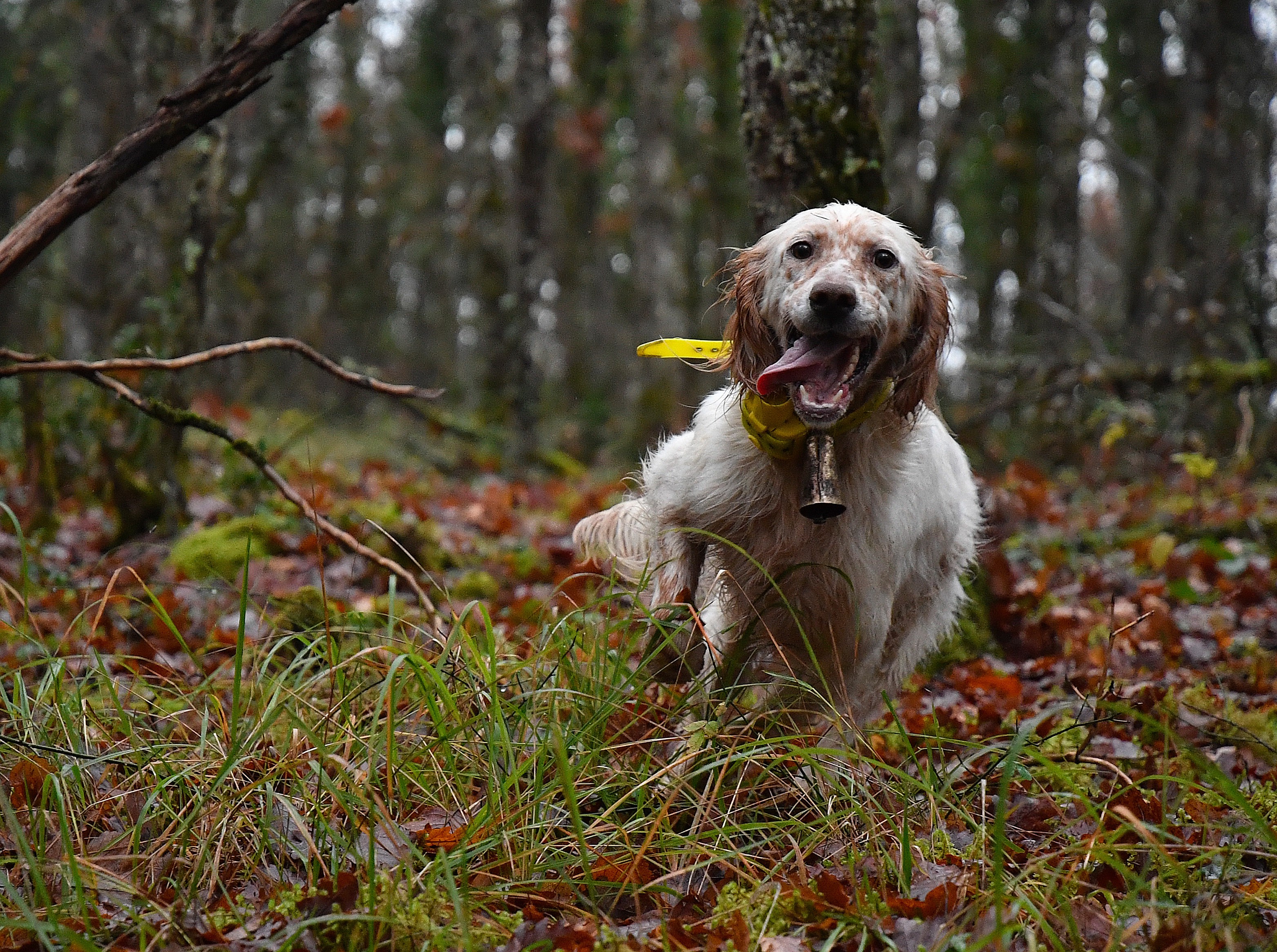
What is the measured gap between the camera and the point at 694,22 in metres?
24.5

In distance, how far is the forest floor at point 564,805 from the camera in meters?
2.24

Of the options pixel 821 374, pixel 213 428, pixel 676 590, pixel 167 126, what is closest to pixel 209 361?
pixel 213 428

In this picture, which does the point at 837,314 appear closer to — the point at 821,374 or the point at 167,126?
the point at 821,374

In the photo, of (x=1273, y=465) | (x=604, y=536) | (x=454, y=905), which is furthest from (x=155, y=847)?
(x=1273, y=465)

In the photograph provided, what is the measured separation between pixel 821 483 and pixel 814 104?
2.28m

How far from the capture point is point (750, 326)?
11.0ft

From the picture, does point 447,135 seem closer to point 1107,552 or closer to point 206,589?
point 1107,552

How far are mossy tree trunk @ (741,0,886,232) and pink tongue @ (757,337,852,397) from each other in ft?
5.68

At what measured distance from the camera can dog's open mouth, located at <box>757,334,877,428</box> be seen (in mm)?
2980

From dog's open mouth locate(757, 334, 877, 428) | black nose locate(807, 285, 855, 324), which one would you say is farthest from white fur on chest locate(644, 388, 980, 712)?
black nose locate(807, 285, 855, 324)

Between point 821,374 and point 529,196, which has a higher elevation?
point 529,196

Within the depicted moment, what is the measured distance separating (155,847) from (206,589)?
48.1 inches

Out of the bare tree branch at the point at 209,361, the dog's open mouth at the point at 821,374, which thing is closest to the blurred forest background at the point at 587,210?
the dog's open mouth at the point at 821,374

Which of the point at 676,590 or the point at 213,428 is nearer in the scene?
the point at 676,590
